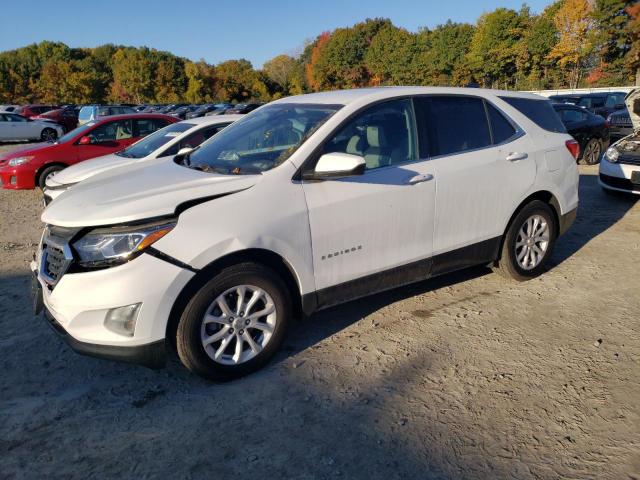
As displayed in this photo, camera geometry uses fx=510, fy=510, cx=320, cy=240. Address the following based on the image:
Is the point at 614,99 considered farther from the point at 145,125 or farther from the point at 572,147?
the point at 145,125

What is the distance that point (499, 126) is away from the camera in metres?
4.45

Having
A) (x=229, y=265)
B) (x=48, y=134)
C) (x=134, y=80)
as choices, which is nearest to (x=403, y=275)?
(x=229, y=265)

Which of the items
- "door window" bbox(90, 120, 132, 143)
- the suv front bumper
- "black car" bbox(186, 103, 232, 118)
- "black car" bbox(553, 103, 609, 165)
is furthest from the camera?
"black car" bbox(186, 103, 232, 118)

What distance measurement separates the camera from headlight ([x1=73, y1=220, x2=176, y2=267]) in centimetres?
284

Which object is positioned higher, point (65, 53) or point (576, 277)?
point (65, 53)

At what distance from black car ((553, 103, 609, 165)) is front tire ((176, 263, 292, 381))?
35.5 ft

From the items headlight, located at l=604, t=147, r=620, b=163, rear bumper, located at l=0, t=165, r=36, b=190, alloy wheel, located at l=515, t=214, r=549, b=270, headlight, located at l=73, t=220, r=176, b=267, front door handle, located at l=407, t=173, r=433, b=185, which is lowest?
alloy wheel, located at l=515, t=214, r=549, b=270

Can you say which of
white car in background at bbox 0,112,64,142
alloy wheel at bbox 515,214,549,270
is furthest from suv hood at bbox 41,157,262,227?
white car in background at bbox 0,112,64,142

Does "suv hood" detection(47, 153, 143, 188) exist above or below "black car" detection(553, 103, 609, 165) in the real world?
above

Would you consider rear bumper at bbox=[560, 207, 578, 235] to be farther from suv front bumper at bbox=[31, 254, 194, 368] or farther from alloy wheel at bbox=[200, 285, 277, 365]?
suv front bumper at bbox=[31, 254, 194, 368]

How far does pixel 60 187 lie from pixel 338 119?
16.4 ft

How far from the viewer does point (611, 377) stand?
10.5 feet

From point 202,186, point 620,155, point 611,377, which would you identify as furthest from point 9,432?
point 620,155

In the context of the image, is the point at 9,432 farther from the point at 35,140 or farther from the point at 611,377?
the point at 35,140
